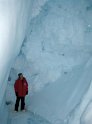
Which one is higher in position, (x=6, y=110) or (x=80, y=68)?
(x=80, y=68)

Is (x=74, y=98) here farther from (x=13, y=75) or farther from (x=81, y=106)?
(x=13, y=75)

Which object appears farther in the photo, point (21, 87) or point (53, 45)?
point (53, 45)

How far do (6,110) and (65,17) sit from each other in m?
4.10

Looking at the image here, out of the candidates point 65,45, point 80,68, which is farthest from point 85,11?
point 80,68

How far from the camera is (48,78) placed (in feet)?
37.2

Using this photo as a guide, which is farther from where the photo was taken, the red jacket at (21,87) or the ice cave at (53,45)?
the ice cave at (53,45)

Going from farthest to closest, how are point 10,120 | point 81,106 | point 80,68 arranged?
point 80,68, point 10,120, point 81,106

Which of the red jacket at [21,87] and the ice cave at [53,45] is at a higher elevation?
the ice cave at [53,45]

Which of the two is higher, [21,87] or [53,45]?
[53,45]

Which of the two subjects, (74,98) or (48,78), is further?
(48,78)

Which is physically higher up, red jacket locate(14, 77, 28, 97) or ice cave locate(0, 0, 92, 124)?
ice cave locate(0, 0, 92, 124)

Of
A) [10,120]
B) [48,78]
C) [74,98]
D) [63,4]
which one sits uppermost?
[63,4]

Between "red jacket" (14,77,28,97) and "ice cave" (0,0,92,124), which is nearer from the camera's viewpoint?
"red jacket" (14,77,28,97)

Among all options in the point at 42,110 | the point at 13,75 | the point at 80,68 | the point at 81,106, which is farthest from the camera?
the point at 13,75
